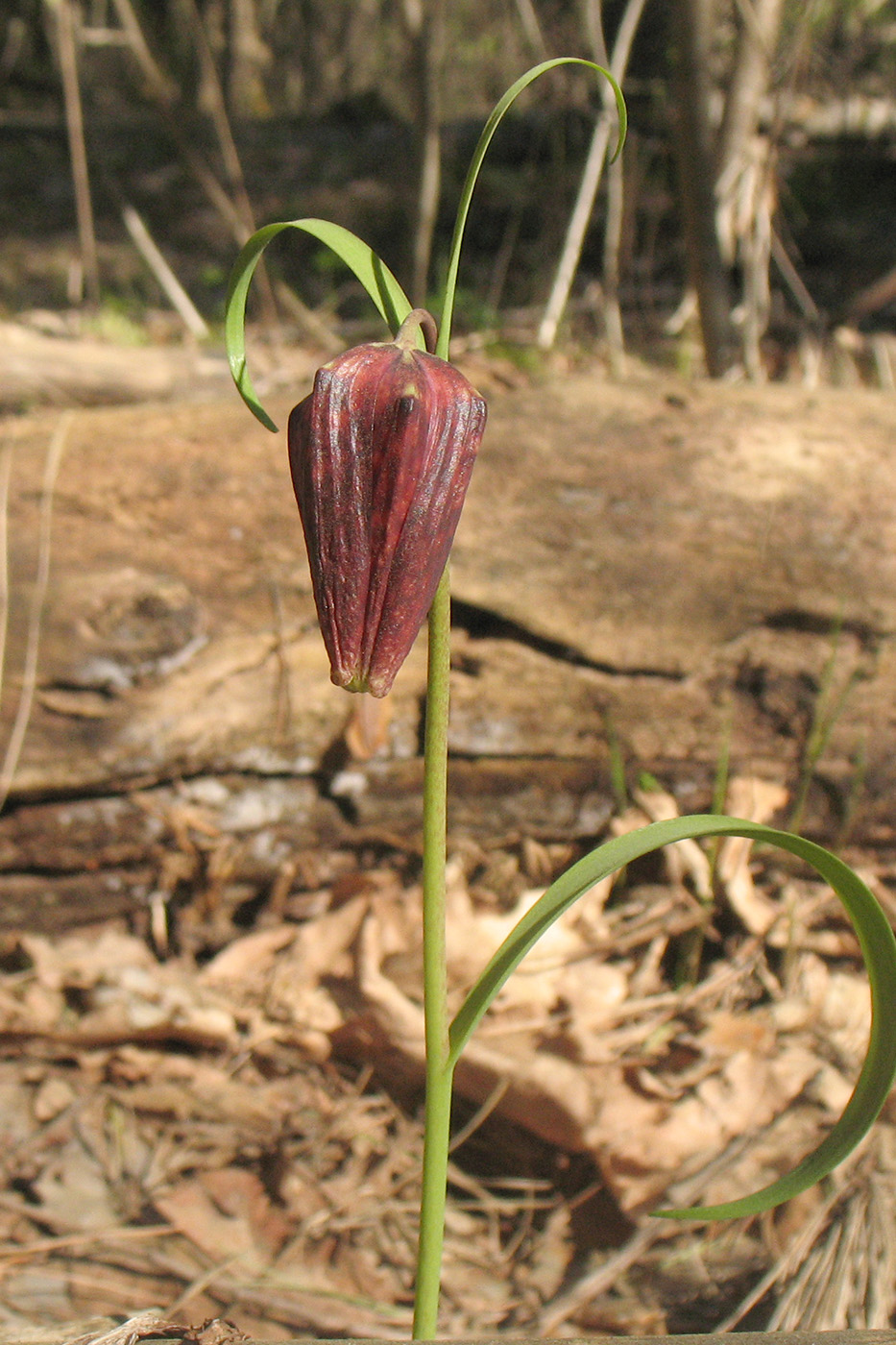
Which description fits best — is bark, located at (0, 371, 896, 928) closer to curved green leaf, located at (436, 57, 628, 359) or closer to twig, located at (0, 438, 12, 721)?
twig, located at (0, 438, 12, 721)

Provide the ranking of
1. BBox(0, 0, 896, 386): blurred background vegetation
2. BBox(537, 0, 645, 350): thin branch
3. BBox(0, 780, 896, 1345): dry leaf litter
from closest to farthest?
BBox(0, 780, 896, 1345): dry leaf litter
BBox(537, 0, 645, 350): thin branch
BBox(0, 0, 896, 386): blurred background vegetation

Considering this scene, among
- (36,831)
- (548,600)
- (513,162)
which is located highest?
(513,162)

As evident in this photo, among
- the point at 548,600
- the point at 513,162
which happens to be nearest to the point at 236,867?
the point at 548,600

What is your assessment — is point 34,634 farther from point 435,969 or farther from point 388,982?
point 435,969

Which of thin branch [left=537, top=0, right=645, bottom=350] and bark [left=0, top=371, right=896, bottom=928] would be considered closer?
bark [left=0, top=371, right=896, bottom=928]

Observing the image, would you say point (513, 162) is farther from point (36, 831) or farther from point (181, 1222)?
point (181, 1222)

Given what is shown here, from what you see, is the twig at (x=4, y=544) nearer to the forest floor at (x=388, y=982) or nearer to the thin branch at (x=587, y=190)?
the forest floor at (x=388, y=982)

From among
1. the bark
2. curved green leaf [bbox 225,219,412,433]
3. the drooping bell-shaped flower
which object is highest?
curved green leaf [bbox 225,219,412,433]

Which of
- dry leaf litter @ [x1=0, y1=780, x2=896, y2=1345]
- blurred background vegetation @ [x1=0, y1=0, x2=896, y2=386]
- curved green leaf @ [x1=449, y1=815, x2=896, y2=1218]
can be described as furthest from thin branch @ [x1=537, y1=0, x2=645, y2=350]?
curved green leaf @ [x1=449, y1=815, x2=896, y2=1218]
